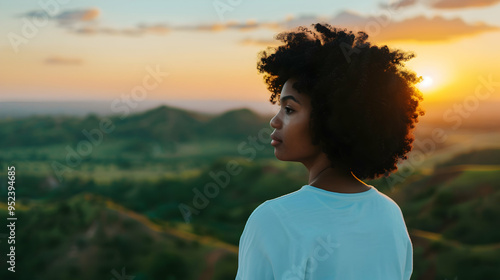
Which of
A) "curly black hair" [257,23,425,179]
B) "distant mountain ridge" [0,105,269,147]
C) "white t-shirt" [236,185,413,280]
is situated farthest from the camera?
"distant mountain ridge" [0,105,269,147]

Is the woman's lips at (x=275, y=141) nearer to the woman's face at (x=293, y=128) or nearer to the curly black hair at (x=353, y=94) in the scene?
the woman's face at (x=293, y=128)

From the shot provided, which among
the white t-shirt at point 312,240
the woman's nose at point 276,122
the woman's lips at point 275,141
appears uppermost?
the woman's nose at point 276,122

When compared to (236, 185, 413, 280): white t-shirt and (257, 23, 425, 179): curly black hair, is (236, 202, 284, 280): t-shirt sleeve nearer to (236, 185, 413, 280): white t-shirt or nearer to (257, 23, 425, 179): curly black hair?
(236, 185, 413, 280): white t-shirt

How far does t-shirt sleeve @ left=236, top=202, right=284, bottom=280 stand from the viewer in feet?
4.91

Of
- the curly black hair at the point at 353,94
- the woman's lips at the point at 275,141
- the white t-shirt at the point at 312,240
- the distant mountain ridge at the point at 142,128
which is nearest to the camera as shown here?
the white t-shirt at the point at 312,240

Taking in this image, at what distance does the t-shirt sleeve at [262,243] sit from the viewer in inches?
58.9

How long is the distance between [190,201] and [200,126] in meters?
8.17

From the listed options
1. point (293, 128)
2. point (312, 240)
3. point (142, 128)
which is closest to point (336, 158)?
point (293, 128)

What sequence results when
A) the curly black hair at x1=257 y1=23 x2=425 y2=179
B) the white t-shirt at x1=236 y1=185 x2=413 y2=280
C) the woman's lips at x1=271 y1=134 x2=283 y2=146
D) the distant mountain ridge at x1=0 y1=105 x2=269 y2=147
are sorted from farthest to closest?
the distant mountain ridge at x1=0 y1=105 x2=269 y2=147
the woman's lips at x1=271 y1=134 x2=283 y2=146
the curly black hair at x1=257 y1=23 x2=425 y2=179
the white t-shirt at x1=236 y1=185 x2=413 y2=280

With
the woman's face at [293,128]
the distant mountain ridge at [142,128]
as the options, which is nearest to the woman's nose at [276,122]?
the woman's face at [293,128]

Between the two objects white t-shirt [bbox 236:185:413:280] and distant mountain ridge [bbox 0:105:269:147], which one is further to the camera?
distant mountain ridge [bbox 0:105:269:147]

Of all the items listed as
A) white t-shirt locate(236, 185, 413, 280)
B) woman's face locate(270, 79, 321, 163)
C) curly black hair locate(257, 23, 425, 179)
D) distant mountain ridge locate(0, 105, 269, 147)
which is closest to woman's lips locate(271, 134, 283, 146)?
woman's face locate(270, 79, 321, 163)

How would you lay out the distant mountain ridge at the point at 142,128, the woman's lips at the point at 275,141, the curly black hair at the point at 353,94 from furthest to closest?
1. the distant mountain ridge at the point at 142,128
2. the woman's lips at the point at 275,141
3. the curly black hair at the point at 353,94

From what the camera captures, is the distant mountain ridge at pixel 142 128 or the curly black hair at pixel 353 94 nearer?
the curly black hair at pixel 353 94
